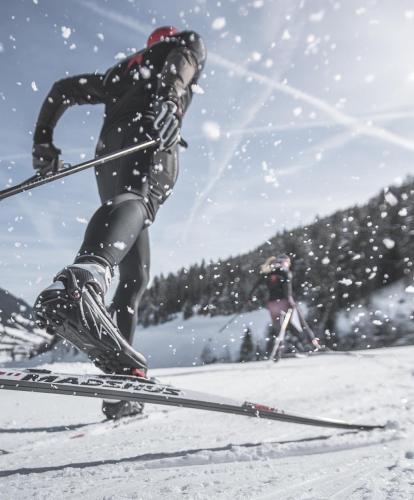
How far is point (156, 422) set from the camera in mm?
1477

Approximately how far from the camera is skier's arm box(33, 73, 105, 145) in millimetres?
1729

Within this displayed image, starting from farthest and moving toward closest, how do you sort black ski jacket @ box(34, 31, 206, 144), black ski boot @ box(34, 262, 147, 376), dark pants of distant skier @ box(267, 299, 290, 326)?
dark pants of distant skier @ box(267, 299, 290, 326) < black ski jacket @ box(34, 31, 206, 144) < black ski boot @ box(34, 262, 147, 376)

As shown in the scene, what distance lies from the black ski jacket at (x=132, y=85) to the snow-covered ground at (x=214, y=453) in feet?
3.83

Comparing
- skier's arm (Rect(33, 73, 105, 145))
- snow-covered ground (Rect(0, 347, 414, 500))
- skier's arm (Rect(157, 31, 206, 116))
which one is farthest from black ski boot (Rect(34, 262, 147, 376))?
skier's arm (Rect(33, 73, 105, 145))

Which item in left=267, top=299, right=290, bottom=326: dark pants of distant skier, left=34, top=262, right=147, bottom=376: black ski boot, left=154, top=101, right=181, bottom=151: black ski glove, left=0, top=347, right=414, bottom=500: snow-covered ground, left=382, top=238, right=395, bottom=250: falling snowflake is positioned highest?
left=382, top=238, right=395, bottom=250: falling snowflake

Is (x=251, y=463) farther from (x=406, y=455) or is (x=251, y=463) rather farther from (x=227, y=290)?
(x=227, y=290)

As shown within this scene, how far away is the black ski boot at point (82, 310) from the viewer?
1001 millimetres

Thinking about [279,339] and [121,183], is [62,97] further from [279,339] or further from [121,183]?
[279,339]

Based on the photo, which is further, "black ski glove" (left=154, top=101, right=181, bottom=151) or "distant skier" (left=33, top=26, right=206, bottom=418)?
"black ski glove" (left=154, top=101, right=181, bottom=151)

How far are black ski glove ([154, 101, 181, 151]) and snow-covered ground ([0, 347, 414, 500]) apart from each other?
102cm

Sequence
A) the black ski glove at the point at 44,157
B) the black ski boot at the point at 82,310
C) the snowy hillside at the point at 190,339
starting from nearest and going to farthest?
1. the black ski boot at the point at 82,310
2. the black ski glove at the point at 44,157
3. the snowy hillside at the point at 190,339

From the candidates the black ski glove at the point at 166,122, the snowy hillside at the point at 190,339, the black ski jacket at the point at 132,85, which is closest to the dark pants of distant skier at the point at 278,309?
the black ski jacket at the point at 132,85

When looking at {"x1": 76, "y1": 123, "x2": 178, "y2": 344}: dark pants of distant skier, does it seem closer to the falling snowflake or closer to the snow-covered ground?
the snow-covered ground

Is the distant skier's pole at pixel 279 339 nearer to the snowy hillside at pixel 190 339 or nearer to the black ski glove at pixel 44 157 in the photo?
the black ski glove at pixel 44 157
